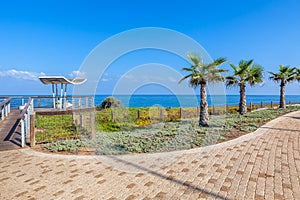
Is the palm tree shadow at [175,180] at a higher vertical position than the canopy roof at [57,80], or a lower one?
lower

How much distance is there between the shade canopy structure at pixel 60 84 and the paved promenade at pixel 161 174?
9.68 m

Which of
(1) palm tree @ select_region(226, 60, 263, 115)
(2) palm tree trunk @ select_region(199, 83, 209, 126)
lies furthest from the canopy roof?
(1) palm tree @ select_region(226, 60, 263, 115)

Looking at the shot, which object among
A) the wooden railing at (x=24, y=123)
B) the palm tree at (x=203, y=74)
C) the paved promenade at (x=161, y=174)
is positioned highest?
the palm tree at (x=203, y=74)

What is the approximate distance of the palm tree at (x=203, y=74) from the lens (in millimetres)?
8883

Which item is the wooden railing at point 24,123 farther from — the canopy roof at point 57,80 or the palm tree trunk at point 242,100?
the palm tree trunk at point 242,100

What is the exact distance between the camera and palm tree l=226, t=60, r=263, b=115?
539 inches

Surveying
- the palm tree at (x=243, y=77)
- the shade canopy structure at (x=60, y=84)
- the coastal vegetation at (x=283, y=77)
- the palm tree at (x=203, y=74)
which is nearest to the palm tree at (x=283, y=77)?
the coastal vegetation at (x=283, y=77)

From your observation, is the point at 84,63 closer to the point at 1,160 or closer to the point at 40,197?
the point at 1,160

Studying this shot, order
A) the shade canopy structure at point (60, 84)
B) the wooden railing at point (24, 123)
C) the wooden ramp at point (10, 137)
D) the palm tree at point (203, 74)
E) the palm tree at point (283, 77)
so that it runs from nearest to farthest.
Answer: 1. the wooden railing at point (24, 123)
2. the wooden ramp at point (10, 137)
3. the palm tree at point (203, 74)
4. the shade canopy structure at point (60, 84)
5. the palm tree at point (283, 77)

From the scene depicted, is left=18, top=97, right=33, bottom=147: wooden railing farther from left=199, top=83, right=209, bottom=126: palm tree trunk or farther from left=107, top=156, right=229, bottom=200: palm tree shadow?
left=199, top=83, right=209, bottom=126: palm tree trunk

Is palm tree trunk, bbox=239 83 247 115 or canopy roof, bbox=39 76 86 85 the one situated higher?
canopy roof, bbox=39 76 86 85

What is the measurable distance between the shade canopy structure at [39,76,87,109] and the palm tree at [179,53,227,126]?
10240 mm

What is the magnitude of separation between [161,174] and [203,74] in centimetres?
618

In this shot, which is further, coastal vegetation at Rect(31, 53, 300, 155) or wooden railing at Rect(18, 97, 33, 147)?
coastal vegetation at Rect(31, 53, 300, 155)
